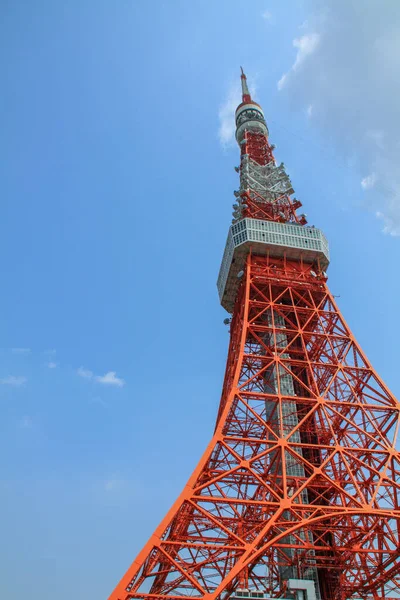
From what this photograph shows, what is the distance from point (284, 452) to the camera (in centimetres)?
2064

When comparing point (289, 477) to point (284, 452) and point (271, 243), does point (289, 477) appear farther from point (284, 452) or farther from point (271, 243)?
point (271, 243)

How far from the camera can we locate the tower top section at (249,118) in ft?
143

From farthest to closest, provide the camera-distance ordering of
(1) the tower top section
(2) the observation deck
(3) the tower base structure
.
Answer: (1) the tower top section < (2) the observation deck < (3) the tower base structure

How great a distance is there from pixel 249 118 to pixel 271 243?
18204 mm

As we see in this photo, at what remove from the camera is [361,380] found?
25.5m

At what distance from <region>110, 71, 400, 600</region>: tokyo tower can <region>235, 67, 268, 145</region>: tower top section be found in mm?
7089

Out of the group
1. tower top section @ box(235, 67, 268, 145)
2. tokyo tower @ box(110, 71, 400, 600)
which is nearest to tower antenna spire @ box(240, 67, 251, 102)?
tower top section @ box(235, 67, 268, 145)

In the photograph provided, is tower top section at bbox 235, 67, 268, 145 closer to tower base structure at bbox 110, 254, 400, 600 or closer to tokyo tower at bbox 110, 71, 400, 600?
tokyo tower at bbox 110, 71, 400, 600

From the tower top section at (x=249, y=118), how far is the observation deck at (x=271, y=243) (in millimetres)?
14402

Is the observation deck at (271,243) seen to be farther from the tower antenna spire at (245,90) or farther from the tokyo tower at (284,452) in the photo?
the tower antenna spire at (245,90)

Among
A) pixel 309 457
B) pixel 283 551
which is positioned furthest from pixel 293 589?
pixel 309 457

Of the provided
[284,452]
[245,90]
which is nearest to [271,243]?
[284,452]

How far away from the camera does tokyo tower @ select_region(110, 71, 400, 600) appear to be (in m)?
18.6

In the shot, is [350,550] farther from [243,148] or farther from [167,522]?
[243,148]
